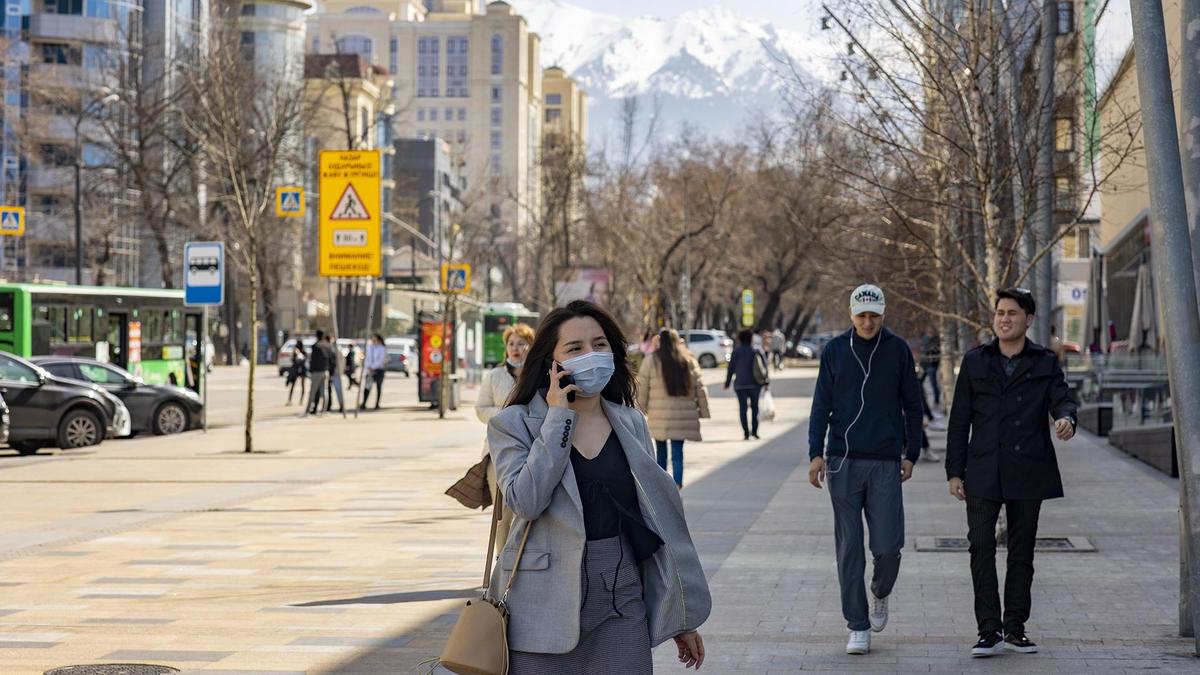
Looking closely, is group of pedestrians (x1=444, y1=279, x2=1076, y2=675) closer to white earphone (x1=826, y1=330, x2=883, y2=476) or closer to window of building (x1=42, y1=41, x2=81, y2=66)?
white earphone (x1=826, y1=330, x2=883, y2=476)

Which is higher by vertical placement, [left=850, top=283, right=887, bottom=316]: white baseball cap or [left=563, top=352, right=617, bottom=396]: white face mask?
[left=850, top=283, right=887, bottom=316]: white baseball cap

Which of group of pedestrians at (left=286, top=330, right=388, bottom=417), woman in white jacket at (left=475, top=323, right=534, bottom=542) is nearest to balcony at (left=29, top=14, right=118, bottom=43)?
group of pedestrians at (left=286, top=330, right=388, bottom=417)

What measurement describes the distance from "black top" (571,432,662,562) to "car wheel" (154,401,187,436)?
2534 cm

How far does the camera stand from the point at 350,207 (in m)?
29.7

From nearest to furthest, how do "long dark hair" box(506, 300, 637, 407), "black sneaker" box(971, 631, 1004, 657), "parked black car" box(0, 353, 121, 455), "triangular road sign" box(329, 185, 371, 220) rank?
"long dark hair" box(506, 300, 637, 407)
"black sneaker" box(971, 631, 1004, 657)
"parked black car" box(0, 353, 121, 455)
"triangular road sign" box(329, 185, 371, 220)

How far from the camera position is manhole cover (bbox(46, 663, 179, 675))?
25.7 feet

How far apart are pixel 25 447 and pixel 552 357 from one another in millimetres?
22354

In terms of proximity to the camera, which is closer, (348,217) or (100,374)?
(100,374)

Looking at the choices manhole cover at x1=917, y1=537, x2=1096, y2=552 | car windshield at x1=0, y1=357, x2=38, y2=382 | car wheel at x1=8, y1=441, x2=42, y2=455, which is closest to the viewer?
manhole cover at x1=917, y1=537, x2=1096, y2=552

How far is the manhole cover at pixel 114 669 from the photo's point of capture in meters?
7.84

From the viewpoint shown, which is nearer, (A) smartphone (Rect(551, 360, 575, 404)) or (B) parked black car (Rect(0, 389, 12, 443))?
(A) smartphone (Rect(551, 360, 575, 404))

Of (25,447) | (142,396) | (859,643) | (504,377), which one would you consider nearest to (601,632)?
(859,643)

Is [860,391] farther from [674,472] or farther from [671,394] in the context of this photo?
[674,472]

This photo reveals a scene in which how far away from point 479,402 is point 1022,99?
476 centimetres
